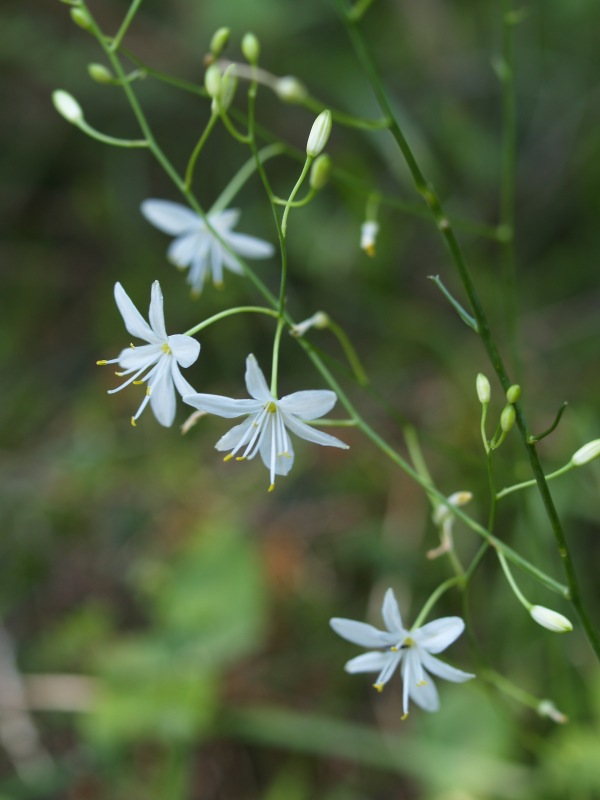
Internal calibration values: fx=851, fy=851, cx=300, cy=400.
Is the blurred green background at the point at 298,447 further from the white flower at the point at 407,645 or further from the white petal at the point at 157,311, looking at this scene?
the white petal at the point at 157,311

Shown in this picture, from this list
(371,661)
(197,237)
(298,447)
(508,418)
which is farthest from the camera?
(298,447)

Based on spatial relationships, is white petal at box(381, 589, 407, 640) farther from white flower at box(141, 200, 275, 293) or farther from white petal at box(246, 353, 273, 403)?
white flower at box(141, 200, 275, 293)

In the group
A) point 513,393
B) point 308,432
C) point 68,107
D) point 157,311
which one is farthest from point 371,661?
point 68,107

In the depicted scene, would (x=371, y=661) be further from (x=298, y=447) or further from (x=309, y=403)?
(x=298, y=447)

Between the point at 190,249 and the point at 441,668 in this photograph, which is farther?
the point at 190,249

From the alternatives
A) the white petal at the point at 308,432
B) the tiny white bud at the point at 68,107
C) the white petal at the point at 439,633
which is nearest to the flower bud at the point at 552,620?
the white petal at the point at 439,633
